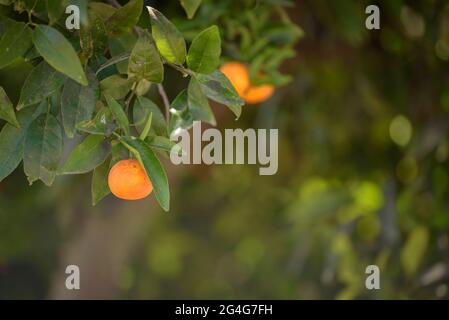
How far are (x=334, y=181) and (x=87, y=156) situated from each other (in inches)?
58.9

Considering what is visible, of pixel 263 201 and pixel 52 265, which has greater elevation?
pixel 263 201

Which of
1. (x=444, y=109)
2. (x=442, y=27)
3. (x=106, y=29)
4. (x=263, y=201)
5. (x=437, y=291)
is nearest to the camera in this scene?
(x=106, y=29)

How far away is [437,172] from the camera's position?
1.88m

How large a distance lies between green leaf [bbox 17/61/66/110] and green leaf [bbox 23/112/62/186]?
32mm

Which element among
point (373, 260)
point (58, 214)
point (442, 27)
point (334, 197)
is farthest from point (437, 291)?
point (58, 214)

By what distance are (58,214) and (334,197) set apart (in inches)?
41.1

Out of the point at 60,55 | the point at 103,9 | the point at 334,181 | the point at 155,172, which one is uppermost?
the point at 334,181

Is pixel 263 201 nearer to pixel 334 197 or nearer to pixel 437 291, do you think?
pixel 334 197

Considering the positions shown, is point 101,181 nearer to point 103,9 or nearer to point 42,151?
point 42,151

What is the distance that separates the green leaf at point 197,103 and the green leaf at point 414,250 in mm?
1102

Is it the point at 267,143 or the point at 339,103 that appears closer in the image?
the point at 267,143

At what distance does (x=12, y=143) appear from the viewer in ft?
3.05

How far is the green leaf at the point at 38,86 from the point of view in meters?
0.90

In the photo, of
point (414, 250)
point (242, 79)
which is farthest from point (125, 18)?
point (414, 250)
